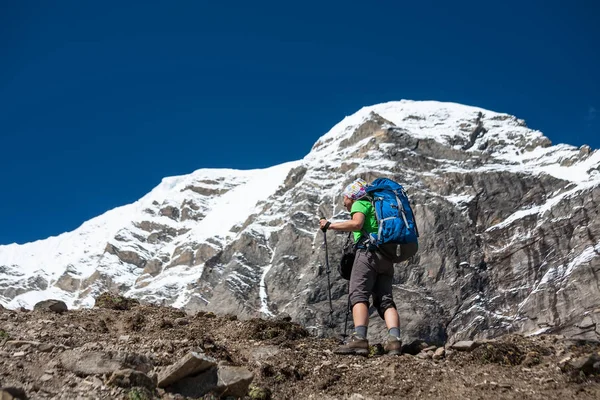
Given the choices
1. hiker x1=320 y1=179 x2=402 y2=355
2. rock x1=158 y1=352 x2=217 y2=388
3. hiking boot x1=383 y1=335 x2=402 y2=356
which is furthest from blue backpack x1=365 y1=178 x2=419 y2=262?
rock x1=158 y1=352 x2=217 y2=388

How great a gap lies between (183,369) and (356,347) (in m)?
3.07

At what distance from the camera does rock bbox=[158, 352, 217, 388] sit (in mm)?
8234

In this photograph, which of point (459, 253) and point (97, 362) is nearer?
point (97, 362)

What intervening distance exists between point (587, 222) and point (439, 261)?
34339 mm

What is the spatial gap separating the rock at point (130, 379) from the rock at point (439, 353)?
4324 mm

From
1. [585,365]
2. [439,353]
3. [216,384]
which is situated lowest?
[216,384]

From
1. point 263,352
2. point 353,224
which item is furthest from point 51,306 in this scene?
point 353,224

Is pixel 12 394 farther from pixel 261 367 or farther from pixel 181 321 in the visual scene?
pixel 181 321

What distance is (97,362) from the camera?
8.23 m

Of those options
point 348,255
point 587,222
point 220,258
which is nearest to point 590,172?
point 587,222

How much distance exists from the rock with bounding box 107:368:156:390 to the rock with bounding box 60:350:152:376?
0.74ft

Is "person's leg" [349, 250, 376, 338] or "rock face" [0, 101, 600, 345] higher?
"rock face" [0, 101, 600, 345]

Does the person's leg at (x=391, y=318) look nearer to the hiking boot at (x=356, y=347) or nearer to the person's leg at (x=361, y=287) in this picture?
the person's leg at (x=361, y=287)

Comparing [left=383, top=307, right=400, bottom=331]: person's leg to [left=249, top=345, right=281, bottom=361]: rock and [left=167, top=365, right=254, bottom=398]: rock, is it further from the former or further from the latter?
[left=167, top=365, right=254, bottom=398]: rock
